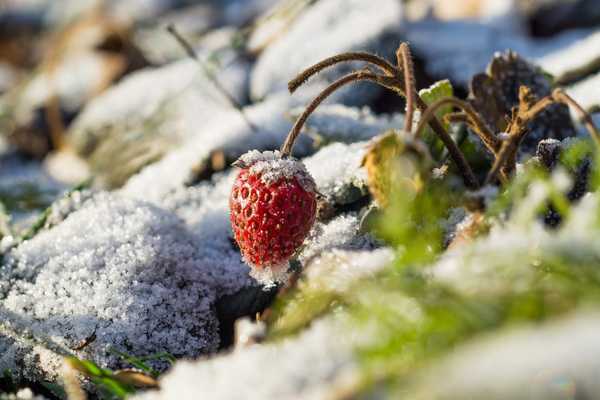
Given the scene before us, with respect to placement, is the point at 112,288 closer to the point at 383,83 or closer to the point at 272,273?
the point at 272,273

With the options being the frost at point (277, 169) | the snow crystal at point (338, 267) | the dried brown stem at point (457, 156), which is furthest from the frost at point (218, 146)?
the snow crystal at point (338, 267)

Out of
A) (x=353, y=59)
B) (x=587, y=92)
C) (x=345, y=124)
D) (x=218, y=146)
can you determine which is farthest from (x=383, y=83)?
(x=587, y=92)

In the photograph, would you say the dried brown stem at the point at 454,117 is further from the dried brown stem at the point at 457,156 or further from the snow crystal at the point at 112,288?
the snow crystal at the point at 112,288

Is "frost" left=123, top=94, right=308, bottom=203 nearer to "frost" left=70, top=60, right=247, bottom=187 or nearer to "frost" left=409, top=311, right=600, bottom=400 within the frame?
"frost" left=70, top=60, right=247, bottom=187

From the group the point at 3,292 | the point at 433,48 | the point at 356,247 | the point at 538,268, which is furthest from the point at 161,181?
the point at 538,268

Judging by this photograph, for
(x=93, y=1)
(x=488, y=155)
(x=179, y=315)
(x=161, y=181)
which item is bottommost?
(x=488, y=155)

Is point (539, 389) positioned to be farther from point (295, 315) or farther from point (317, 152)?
point (317, 152)
